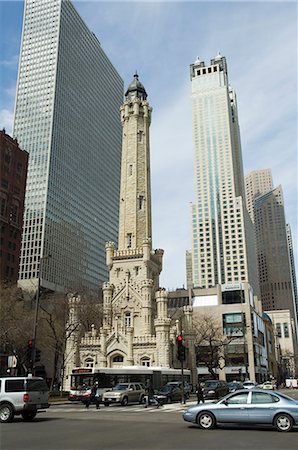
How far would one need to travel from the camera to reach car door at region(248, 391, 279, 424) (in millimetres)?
15727

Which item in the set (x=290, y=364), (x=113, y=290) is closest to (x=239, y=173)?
(x=290, y=364)

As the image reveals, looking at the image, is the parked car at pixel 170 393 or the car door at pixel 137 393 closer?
the car door at pixel 137 393

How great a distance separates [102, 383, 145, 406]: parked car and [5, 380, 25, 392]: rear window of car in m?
14.2

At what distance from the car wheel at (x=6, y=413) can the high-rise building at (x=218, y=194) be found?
14860 centimetres

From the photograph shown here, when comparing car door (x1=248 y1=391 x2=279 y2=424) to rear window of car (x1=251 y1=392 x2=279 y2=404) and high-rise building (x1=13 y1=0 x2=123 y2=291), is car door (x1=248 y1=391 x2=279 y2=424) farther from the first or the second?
high-rise building (x1=13 y1=0 x2=123 y2=291)

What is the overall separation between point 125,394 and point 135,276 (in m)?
29.4

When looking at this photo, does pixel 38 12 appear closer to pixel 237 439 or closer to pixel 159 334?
pixel 159 334

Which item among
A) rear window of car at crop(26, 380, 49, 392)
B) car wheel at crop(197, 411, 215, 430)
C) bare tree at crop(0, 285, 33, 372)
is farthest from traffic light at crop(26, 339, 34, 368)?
car wheel at crop(197, 411, 215, 430)

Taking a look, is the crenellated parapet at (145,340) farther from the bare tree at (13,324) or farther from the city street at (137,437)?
the city street at (137,437)

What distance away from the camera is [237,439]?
45.1 feet

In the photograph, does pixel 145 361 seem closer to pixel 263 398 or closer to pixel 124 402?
pixel 124 402

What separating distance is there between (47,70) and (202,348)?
106564 mm

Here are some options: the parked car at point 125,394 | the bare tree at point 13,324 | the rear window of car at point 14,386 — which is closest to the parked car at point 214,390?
the parked car at point 125,394

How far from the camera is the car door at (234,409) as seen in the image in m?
16.0
